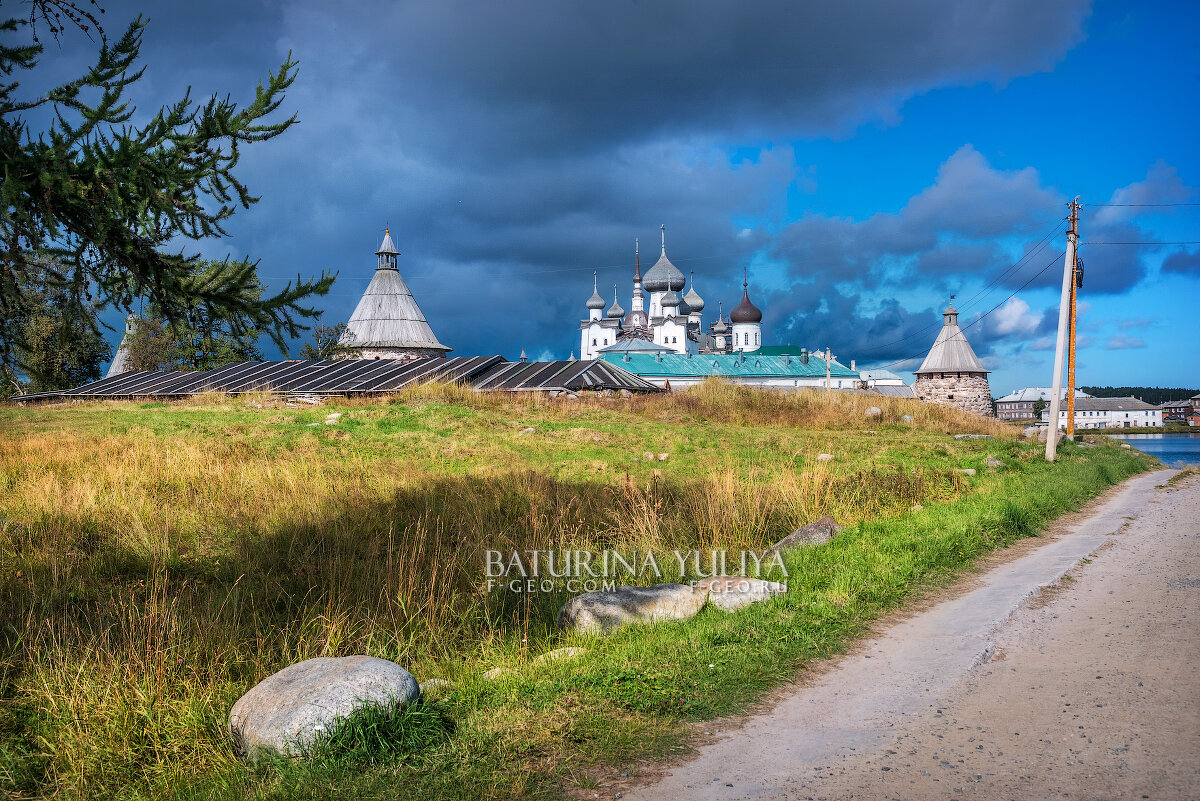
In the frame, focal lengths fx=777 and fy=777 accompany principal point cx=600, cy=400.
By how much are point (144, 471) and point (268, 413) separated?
457 inches

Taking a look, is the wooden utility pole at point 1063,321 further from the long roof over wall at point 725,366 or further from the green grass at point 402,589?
the long roof over wall at point 725,366

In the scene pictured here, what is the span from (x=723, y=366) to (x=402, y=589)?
7941 centimetres

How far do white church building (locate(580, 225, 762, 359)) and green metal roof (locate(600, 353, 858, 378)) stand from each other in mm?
11158

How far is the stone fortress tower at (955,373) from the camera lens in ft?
224

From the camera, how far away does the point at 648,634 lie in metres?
6.11

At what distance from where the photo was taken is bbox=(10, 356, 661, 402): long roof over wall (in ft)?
108

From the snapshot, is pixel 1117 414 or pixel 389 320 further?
pixel 1117 414

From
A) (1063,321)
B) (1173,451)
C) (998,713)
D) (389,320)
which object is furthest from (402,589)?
(389,320)

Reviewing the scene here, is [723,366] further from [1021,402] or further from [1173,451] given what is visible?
[1021,402]

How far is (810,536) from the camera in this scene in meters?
9.21

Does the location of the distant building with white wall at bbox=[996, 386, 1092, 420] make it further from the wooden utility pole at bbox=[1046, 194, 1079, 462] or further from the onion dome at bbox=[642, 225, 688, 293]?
the wooden utility pole at bbox=[1046, 194, 1079, 462]

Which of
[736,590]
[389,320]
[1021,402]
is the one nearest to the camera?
[736,590]

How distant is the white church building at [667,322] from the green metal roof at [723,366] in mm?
11158

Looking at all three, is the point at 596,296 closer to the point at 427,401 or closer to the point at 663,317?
the point at 663,317
